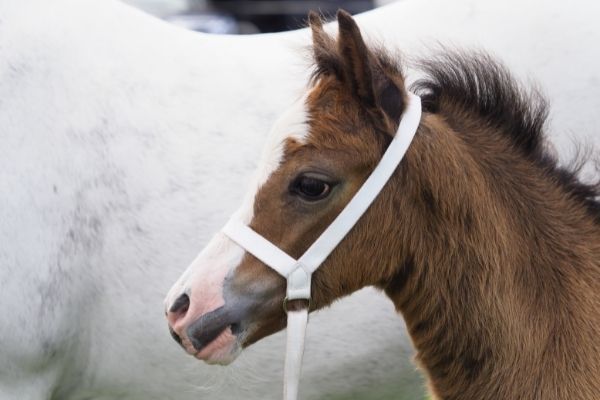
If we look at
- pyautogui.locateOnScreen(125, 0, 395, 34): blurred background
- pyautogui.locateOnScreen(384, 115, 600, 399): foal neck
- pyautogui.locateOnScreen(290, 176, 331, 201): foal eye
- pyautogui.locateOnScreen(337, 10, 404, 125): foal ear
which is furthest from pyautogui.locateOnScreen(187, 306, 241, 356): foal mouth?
pyautogui.locateOnScreen(125, 0, 395, 34): blurred background

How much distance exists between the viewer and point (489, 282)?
11.3 feet

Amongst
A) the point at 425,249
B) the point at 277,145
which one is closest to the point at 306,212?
the point at 277,145

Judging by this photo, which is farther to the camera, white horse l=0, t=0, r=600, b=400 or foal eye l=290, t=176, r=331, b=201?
white horse l=0, t=0, r=600, b=400

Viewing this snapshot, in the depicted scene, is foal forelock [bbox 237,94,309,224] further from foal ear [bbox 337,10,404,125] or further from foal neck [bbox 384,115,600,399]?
foal neck [bbox 384,115,600,399]

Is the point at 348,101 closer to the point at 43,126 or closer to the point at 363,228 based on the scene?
the point at 363,228

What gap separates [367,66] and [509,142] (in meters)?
0.57

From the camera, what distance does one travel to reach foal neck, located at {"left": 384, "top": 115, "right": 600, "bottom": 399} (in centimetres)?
341

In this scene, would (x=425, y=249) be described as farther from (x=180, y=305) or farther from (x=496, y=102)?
(x=180, y=305)

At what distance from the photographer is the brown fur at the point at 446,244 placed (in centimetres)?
337

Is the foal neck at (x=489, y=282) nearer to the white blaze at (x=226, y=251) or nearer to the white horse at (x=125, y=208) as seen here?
the white blaze at (x=226, y=251)

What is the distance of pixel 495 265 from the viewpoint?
346cm

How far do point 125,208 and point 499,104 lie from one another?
1.46m

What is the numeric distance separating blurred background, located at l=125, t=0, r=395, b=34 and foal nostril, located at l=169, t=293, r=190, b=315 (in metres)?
11.1

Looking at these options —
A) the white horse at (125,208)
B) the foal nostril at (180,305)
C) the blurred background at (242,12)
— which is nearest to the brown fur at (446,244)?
the foal nostril at (180,305)
